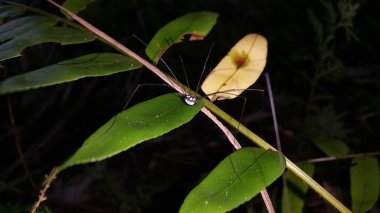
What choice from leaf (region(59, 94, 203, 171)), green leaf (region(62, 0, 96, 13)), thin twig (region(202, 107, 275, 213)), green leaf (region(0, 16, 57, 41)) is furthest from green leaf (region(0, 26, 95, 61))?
thin twig (region(202, 107, 275, 213))

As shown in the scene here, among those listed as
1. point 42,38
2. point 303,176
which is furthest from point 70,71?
point 303,176

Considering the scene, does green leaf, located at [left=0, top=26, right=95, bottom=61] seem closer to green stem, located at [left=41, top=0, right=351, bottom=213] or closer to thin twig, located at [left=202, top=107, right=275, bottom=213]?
green stem, located at [left=41, top=0, right=351, bottom=213]

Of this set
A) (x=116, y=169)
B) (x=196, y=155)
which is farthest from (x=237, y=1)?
(x=116, y=169)

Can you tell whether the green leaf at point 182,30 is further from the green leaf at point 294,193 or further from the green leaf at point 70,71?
the green leaf at point 294,193

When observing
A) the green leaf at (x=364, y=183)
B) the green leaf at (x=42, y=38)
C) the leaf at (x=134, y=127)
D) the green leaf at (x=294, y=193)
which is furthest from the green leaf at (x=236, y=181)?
the green leaf at (x=42, y=38)

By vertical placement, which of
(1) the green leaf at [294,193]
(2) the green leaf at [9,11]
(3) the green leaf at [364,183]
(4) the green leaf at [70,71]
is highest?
(2) the green leaf at [9,11]

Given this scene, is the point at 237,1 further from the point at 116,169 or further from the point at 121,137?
the point at 121,137
